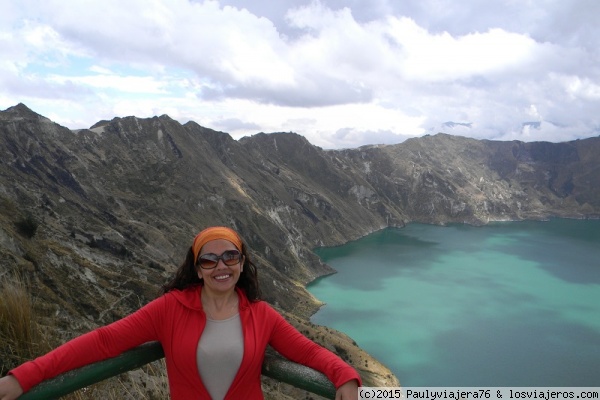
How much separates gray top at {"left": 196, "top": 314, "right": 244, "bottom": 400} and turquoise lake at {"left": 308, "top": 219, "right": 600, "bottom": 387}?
6300 cm

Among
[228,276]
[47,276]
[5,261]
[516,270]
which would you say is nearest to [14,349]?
[228,276]

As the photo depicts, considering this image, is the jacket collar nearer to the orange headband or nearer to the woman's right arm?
the woman's right arm

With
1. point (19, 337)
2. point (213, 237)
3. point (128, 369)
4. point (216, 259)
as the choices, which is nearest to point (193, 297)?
point (216, 259)

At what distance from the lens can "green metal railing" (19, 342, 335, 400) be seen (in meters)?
4.49

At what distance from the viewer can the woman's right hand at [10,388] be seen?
166 inches

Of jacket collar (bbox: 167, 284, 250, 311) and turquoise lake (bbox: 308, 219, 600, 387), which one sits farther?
turquoise lake (bbox: 308, 219, 600, 387)

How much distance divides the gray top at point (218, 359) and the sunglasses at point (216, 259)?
0.81 meters

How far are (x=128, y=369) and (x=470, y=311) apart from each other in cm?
10021

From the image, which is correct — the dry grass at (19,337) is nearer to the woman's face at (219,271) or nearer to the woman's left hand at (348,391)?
the woman's face at (219,271)

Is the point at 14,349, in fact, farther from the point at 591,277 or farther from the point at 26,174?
the point at 591,277

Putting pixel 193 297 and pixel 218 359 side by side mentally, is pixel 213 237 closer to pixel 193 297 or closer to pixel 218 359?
pixel 193 297

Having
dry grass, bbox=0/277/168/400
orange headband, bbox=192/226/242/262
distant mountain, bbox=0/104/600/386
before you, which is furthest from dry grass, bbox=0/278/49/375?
distant mountain, bbox=0/104/600/386

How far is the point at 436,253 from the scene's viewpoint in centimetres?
16338

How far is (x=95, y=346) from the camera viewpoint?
4.82 m
